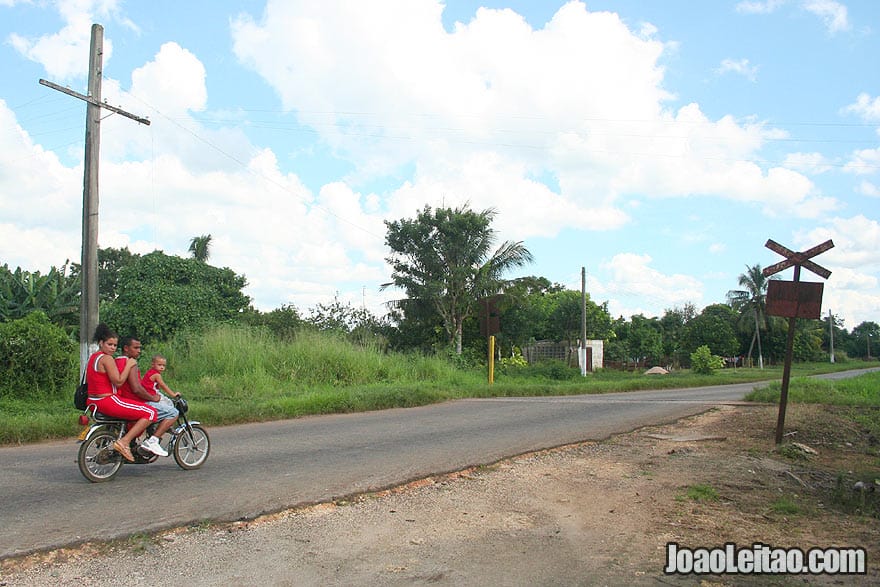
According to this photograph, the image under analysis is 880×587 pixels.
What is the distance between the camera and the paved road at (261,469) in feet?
19.6

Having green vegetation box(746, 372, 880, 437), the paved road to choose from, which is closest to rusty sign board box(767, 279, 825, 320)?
the paved road

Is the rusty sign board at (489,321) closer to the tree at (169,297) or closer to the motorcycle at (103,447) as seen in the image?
the tree at (169,297)

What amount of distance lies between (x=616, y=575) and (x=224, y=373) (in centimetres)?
1626

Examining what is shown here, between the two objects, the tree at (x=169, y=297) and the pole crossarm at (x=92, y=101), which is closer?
the pole crossarm at (x=92, y=101)

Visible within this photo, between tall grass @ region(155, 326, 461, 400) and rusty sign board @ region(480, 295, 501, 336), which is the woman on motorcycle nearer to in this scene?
tall grass @ region(155, 326, 461, 400)

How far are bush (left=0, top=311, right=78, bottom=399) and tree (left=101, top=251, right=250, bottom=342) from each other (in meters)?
10.8

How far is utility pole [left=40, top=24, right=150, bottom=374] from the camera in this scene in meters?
14.0

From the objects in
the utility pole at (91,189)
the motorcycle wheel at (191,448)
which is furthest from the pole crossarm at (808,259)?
the utility pole at (91,189)

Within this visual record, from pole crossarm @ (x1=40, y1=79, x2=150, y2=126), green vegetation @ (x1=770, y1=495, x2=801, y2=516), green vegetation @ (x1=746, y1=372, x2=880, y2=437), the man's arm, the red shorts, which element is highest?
pole crossarm @ (x1=40, y1=79, x2=150, y2=126)

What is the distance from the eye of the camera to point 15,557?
193 inches

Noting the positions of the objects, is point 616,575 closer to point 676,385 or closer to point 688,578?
point 688,578

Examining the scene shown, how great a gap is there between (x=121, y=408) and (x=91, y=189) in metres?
8.62

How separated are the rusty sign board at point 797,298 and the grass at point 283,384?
8.90 m

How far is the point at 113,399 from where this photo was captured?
7441 millimetres
